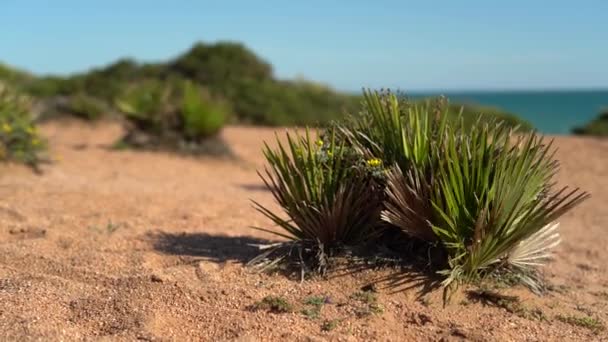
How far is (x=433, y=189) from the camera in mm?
4578

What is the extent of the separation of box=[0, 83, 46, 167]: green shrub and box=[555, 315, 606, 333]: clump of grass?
25.0 feet

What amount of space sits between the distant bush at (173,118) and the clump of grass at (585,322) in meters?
9.61

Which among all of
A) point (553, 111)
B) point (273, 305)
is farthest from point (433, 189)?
point (553, 111)

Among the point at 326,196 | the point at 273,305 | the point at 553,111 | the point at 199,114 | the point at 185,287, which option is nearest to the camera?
the point at 273,305

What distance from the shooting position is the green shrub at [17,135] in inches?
389

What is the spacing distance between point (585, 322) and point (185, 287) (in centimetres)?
256

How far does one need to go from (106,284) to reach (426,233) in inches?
85.9

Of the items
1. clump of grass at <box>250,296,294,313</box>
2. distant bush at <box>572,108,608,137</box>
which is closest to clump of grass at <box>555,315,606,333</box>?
clump of grass at <box>250,296,294,313</box>

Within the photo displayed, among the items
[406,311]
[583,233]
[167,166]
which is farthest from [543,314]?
[167,166]

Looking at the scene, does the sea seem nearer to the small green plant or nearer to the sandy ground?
the sandy ground

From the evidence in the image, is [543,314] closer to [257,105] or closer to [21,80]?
[257,105]

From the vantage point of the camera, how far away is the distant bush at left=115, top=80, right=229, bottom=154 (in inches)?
527

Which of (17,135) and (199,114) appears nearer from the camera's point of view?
(17,135)

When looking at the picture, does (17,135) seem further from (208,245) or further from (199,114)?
(208,245)
